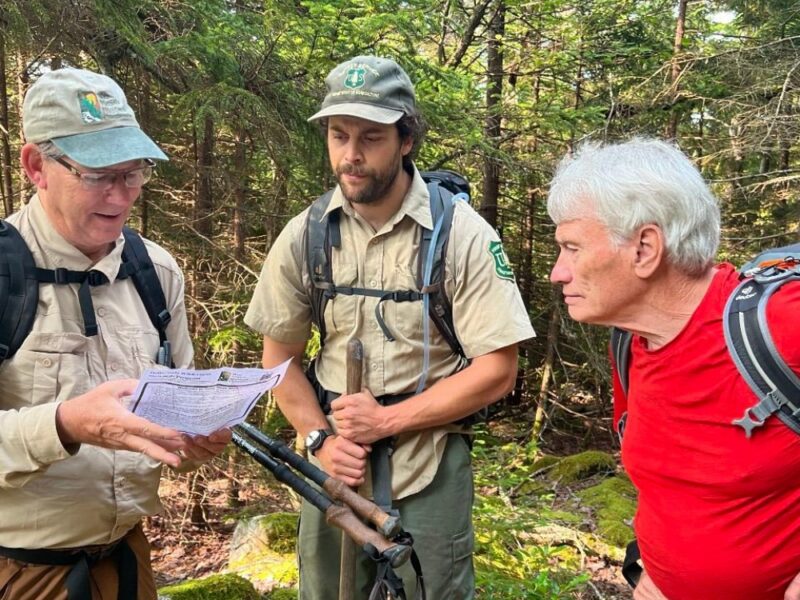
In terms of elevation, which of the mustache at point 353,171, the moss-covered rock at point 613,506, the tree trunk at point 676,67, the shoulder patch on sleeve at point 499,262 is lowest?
the moss-covered rock at point 613,506

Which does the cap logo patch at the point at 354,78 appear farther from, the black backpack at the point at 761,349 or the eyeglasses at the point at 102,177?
the black backpack at the point at 761,349

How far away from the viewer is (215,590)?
3922 millimetres

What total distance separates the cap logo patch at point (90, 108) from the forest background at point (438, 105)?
2.98 m

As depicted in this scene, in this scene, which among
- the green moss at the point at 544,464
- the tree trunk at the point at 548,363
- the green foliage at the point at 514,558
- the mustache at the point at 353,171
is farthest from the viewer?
the tree trunk at the point at 548,363

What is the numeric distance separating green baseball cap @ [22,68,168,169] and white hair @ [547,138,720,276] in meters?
1.40

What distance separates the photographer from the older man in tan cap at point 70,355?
68.5 inches

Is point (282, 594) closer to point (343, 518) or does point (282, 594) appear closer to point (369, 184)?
point (343, 518)

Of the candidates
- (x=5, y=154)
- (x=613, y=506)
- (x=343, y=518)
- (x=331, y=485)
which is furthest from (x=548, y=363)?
(x=343, y=518)

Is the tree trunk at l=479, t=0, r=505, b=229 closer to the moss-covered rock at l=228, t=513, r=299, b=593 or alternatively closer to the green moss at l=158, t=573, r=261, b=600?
the moss-covered rock at l=228, t=513, r=299, b=593

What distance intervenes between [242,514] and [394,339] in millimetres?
5187

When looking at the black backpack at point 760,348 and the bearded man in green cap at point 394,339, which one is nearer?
the black backpack at point 760,348

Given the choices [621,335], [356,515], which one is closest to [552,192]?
[621,335]

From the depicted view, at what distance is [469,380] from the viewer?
92.0 inches

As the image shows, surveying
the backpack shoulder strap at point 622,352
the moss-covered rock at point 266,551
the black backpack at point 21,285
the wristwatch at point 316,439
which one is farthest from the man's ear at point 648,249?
the moss-covered rock at point 266,551
